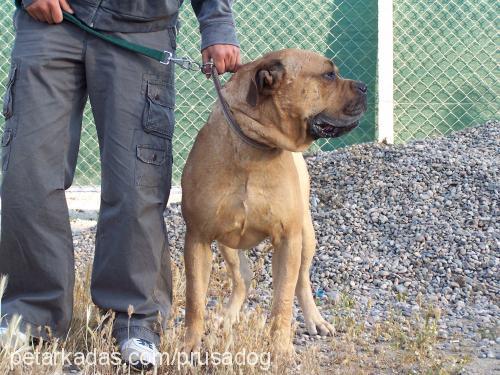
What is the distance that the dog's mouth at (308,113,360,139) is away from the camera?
3945mm

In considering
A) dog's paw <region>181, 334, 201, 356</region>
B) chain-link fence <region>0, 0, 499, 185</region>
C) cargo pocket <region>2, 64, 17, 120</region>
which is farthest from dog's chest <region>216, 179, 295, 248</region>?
chain-link fence <region>0, 0, 499, 185</region>

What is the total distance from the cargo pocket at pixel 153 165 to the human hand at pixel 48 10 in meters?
0.63

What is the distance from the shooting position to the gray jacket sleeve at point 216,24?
397 cm

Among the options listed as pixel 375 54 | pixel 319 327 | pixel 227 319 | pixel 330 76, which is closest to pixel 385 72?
pixel 375 54

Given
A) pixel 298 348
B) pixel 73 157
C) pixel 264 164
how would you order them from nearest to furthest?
1. pixel 73 157
2. pixel 264 164
3. pixel 298 348

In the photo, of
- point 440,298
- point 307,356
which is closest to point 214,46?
point 307,356

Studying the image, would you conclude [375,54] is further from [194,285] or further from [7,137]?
[7,137]

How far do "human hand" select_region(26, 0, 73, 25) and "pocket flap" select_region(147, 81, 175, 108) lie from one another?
1.55ft

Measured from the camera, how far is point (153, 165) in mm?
3752

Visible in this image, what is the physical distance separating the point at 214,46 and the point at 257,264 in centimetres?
205

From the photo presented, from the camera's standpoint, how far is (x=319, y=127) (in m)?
3.94

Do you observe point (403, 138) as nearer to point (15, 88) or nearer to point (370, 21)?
point (370, 21)

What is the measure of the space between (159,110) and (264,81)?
0.50 m

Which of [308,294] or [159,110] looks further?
[308,294]
